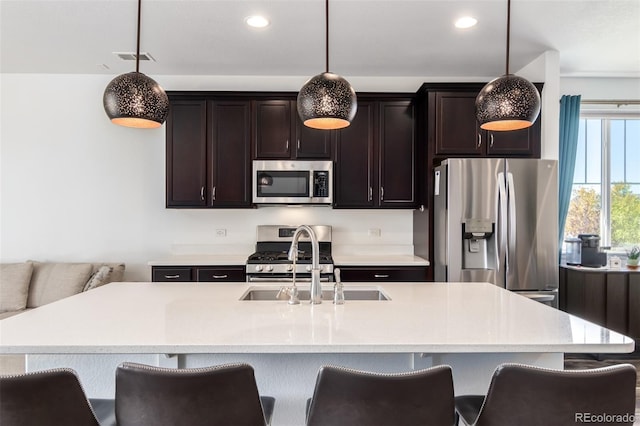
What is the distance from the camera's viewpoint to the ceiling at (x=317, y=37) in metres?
2.71

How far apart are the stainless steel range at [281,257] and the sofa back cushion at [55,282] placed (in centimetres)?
153

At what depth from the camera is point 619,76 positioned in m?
4.05

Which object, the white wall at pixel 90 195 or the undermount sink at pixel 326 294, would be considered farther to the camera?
the white wall at pixel 90 195

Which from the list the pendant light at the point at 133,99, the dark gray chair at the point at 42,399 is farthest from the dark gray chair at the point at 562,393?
the pendant light at the point at 133,99


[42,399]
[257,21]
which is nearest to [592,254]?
[257,21]

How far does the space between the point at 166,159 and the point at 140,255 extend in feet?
3.54

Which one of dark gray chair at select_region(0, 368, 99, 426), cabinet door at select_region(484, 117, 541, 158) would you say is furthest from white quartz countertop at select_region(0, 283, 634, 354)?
cabinet door at select_region(484, 117, 541, 158)

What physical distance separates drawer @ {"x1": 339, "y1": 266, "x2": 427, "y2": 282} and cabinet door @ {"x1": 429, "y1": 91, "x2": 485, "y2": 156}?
3.52 ft

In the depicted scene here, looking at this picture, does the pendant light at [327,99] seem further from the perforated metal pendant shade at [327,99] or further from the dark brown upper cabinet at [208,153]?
the dark brown upper cabinet at [208,153]

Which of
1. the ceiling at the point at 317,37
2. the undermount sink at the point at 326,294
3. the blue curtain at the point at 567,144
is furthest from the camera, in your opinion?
the blue curtain at the point at 567,144

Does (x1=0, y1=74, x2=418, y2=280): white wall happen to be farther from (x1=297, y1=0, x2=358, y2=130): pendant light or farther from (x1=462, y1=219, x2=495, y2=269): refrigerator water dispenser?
(x1=297, y1=0, x2=358, y2=130): pendant light

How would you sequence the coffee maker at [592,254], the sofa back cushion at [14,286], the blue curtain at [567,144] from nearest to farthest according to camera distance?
the sofa back cushion at [14,286]
the coffee maker at [592,254]
the blue curtain at [567,144]

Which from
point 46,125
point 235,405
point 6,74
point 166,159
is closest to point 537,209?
point 235,405

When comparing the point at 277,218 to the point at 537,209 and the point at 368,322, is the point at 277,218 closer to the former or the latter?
the point at 537,209
